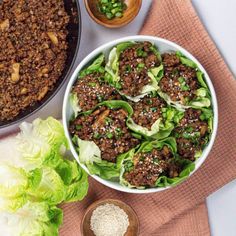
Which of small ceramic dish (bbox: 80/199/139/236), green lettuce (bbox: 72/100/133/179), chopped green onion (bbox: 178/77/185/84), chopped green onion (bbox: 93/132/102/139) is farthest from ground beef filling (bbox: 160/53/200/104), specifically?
small ceramic dish (bbox: 80/199/139/236)

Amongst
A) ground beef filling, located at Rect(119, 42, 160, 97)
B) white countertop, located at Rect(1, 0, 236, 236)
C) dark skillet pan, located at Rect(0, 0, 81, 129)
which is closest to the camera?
ground beef filling, located at Rect(119, 42, 160, 97)

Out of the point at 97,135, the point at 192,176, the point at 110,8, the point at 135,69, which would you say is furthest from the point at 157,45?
the point at 192,176

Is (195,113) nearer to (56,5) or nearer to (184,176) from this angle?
(184,176)

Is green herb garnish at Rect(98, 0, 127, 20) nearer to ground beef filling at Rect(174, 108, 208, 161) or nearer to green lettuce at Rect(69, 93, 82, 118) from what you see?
green lettuce at Rect(69, 93, 82, 118)

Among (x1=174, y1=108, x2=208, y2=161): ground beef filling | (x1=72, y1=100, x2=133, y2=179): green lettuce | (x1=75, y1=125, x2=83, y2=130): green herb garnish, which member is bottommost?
(x1=72, y1=100, x2=133, y2=179): green lettuce

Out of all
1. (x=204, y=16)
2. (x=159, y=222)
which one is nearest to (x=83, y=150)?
(x=159, y=222)

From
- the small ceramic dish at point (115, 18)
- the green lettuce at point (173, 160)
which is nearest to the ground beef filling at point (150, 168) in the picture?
the green lettuce at point (173, 160)
